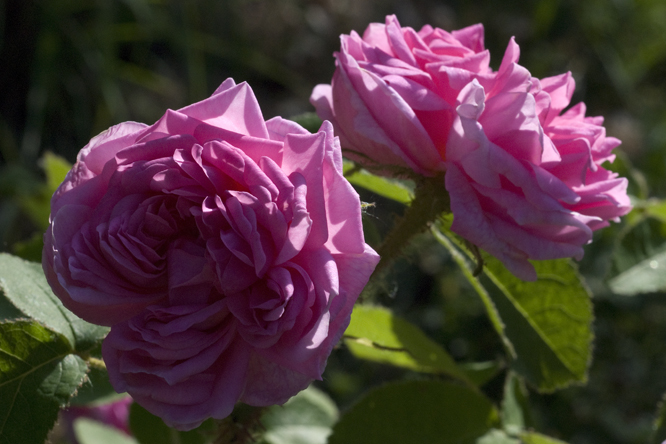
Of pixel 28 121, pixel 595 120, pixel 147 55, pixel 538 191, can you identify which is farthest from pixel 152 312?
pixel 147 55

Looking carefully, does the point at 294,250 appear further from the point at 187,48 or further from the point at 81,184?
the point at 187,48

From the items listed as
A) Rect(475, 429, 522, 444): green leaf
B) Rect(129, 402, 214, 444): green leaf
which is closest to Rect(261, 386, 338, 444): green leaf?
Rect(129, 402, 214, 444): green leaf

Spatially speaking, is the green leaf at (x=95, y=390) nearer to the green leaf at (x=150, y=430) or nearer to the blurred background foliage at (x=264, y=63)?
the green leaf at (x=150, y=430)

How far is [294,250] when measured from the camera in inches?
14.5

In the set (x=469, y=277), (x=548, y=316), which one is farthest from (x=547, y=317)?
(x=469, y=277)

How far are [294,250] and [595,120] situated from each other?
312 mm

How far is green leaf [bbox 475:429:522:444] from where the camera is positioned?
667 mm

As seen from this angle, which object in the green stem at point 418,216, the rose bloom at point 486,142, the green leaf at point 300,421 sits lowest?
the green leaf at point 300,421

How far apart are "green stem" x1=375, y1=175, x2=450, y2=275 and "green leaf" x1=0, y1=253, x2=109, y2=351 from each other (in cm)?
25

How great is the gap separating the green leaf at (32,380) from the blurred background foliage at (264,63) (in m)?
1.12

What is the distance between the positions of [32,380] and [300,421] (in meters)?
0.47

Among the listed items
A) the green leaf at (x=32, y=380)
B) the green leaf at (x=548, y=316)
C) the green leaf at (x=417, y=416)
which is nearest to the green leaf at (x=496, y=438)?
the green leaf at (x=417, y=416)

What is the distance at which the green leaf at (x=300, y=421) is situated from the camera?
832 mm

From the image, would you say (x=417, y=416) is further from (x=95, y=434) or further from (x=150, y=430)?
(x=95, y=434)
